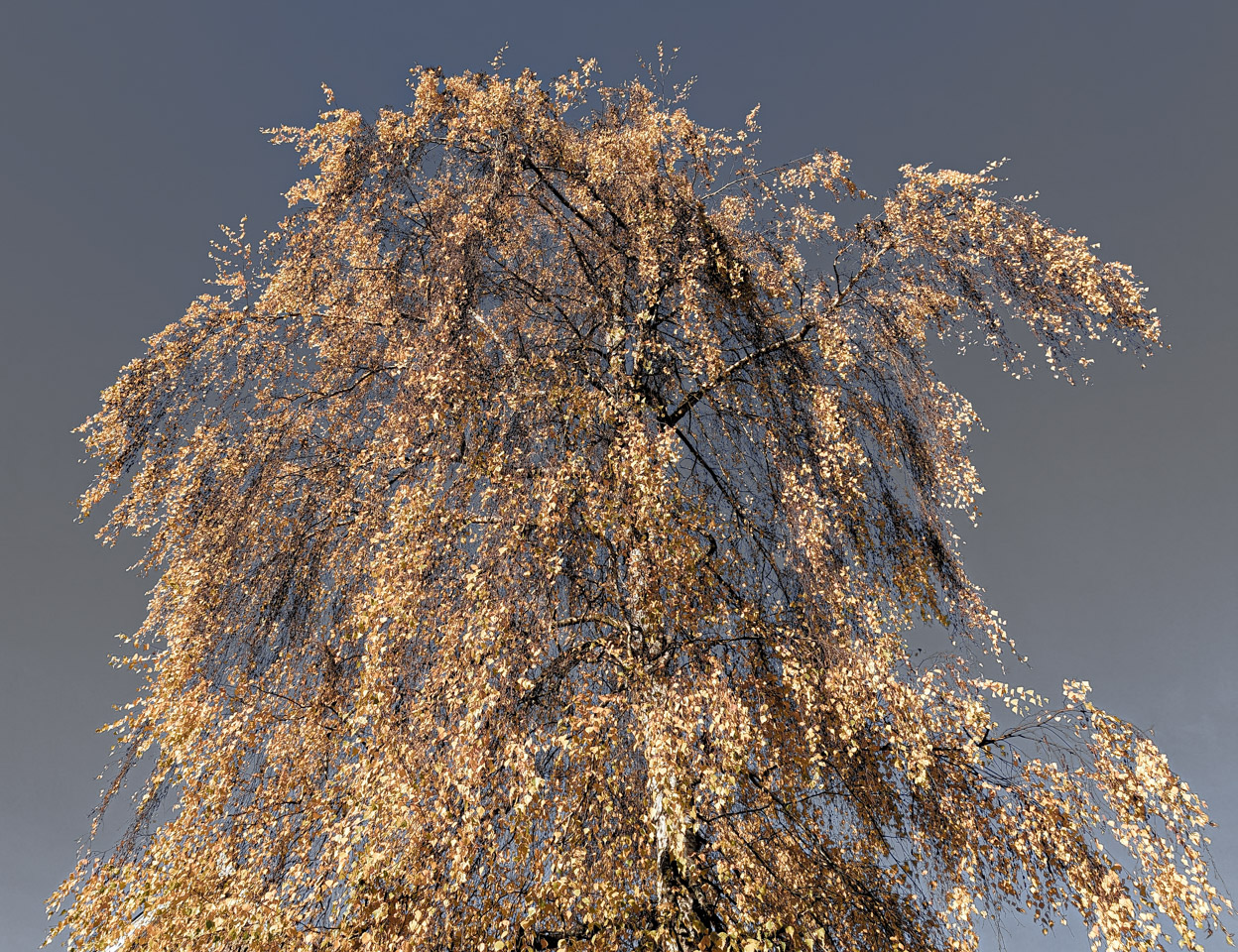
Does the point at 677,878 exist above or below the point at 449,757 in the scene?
below

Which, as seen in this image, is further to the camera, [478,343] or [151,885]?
[478,343]

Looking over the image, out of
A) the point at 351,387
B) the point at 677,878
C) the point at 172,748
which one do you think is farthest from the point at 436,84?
the point at 677,878

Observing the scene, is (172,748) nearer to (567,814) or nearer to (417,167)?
(567,814)

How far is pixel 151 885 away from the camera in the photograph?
180 inches

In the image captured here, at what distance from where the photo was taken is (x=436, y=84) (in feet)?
25.6

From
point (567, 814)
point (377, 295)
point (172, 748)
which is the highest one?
point (377, 295)

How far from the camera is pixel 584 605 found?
549 cm

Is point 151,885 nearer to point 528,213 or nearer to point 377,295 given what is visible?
point 377,295

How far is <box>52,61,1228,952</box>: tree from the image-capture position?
411cm

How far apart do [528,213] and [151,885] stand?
756 centimetres

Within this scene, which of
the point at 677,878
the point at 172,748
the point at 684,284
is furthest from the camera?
the point at 684,284

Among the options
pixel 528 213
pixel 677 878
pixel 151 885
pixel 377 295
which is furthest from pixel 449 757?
pixel 528 213

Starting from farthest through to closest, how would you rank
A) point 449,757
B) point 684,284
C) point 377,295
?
point 377,295, point 684,284, point 449,757

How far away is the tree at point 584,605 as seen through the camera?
13.5ft
